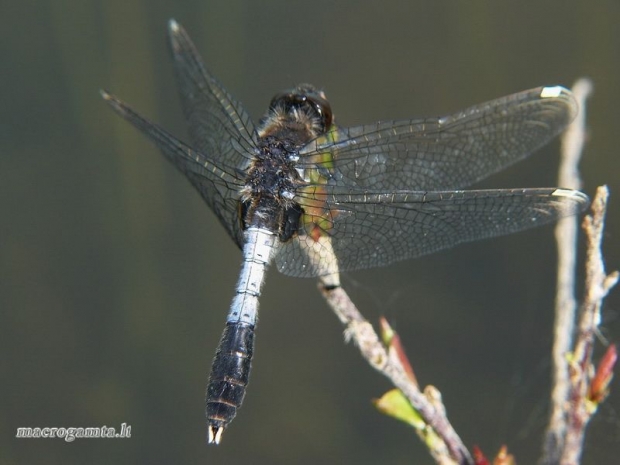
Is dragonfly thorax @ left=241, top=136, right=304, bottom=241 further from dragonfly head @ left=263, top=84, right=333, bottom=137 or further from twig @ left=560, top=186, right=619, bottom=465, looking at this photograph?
twig @ left=560, top=186, right=619, bottom=465

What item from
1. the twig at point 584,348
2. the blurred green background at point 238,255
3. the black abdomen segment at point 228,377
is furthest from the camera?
the blurred green background at point 238,255

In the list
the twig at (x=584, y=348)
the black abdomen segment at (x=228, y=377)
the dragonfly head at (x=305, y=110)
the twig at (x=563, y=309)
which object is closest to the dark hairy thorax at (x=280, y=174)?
the dragonfly head at (x=305, y=110)

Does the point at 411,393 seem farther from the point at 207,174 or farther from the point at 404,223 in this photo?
the point at 207,174

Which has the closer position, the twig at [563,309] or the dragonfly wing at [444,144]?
the twig at [563,309]

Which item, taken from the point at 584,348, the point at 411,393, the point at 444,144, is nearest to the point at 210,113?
the point at 444,144

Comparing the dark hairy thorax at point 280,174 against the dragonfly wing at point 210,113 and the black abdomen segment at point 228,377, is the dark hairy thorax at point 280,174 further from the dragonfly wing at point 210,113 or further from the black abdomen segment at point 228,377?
the black abdomen segment at point 228,377

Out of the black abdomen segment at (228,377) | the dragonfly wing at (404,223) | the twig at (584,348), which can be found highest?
the dragonfly wing at (404,223)

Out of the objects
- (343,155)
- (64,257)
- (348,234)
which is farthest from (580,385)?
(64,257)

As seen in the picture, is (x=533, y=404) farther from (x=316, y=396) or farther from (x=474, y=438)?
(x=316, y=396)
